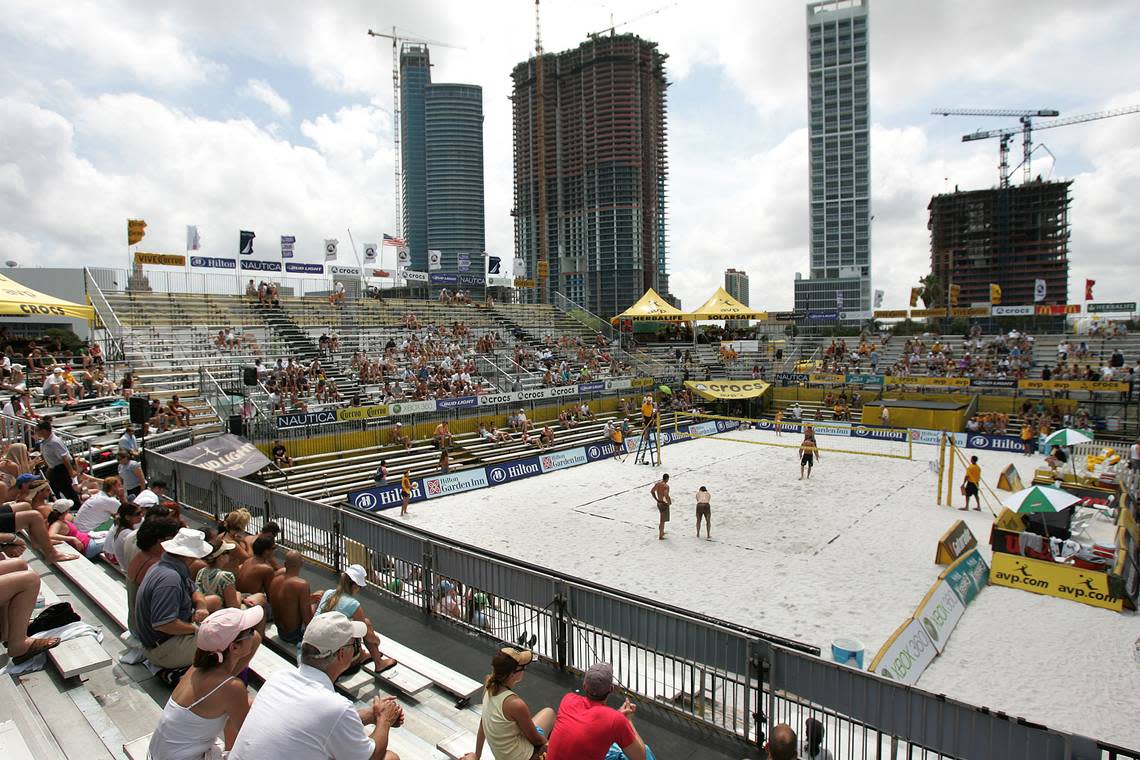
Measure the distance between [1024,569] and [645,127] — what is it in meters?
121

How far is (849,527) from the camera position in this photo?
15961mm

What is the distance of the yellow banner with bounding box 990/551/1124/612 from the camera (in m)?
11.1

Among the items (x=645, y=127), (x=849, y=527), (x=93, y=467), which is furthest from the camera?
(x=645, y=127)

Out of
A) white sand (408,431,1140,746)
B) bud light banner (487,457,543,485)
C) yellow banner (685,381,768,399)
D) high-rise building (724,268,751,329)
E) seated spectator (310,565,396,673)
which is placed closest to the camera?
seated spectator (310,565,396,673)

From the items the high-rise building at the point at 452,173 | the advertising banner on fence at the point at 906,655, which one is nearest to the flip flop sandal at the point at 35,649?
the advertising banner on fence at the point at 906,655

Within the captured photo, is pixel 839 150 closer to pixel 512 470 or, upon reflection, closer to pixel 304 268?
pixel 304 268

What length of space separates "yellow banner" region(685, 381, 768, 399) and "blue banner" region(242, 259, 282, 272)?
73.4 feet

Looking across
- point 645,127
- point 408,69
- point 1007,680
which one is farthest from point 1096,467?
point 408,69

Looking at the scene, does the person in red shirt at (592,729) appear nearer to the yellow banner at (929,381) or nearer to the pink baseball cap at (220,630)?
the pink baseball cap at (220,630)

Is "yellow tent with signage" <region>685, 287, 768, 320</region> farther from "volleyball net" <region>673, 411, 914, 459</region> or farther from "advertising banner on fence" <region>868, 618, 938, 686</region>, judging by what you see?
"advertising banner on fence" <region>868, 618, 938, 686</region>

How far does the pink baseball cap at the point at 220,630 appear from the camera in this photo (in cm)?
336

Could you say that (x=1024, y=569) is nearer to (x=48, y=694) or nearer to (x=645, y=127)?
(x=48, y=694)

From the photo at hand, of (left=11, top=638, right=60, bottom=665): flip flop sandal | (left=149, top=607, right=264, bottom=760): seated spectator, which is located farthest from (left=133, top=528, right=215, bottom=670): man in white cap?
(left=149, top=607, right=264, bottom=760): seated spectator

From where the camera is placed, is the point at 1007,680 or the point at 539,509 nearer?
the point at 1007,680
